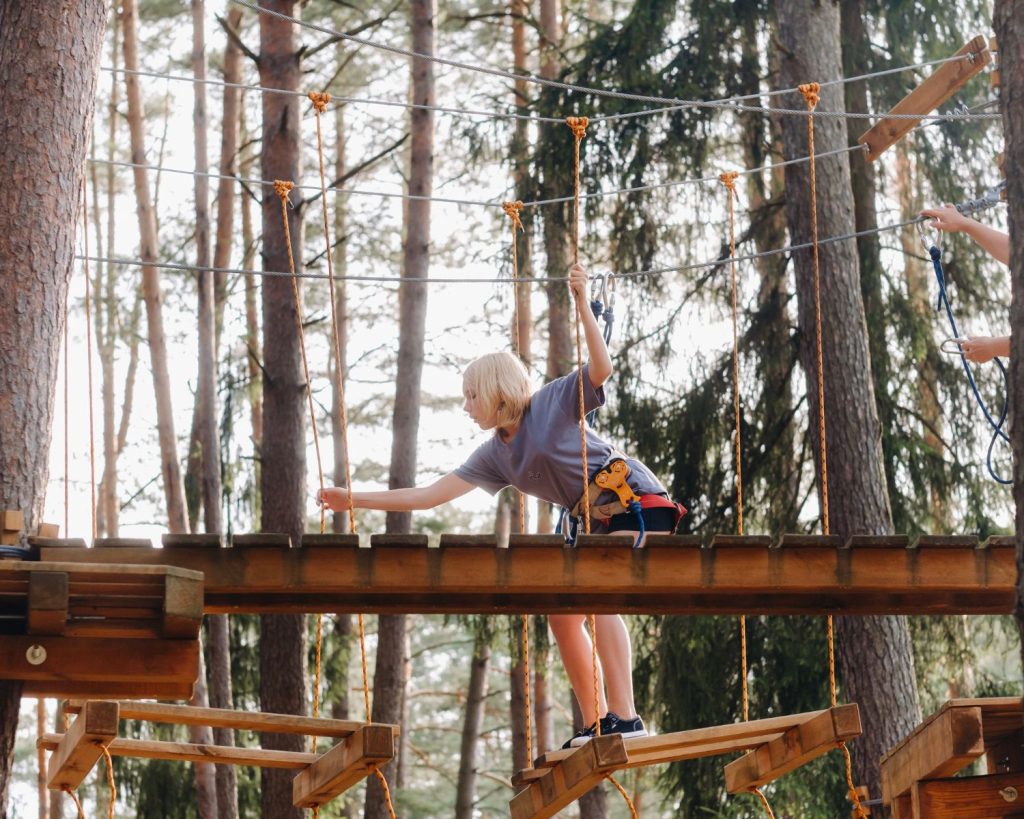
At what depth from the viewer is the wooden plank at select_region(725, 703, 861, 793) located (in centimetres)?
375

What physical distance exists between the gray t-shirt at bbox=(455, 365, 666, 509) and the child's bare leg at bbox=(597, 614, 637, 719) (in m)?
0.33

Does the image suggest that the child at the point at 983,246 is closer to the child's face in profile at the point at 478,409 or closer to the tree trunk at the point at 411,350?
the child's face in profile at the point at 478,409

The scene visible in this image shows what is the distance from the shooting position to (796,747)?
3.96 metres

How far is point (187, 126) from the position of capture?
13531 mm

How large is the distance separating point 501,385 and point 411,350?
437 centimetres

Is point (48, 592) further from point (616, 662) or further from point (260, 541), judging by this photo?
point (616, 662)

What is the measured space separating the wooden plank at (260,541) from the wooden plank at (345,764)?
22.5 inches

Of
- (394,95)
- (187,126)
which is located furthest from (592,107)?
(187,126)

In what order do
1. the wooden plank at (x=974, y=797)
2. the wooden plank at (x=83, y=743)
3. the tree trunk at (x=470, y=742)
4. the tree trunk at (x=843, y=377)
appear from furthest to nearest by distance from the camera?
the tree trunk at (x=470, y=742) → the tree trunk at (x=843, y=377) → the wooden plank at (x=83, y=743) → the wooden plank at (x=974, y=797)

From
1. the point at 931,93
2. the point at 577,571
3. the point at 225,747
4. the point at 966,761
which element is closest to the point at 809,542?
the point at 577,571

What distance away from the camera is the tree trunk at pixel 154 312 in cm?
850

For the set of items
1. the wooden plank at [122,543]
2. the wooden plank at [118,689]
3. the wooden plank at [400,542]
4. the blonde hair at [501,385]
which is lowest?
the wooden plank at [118,689]

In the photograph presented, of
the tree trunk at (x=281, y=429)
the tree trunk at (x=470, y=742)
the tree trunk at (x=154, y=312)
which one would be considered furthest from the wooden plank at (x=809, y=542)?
the tree trunk at (x=470, y=742)

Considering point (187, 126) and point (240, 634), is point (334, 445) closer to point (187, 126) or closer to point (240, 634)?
point (187, 126)
